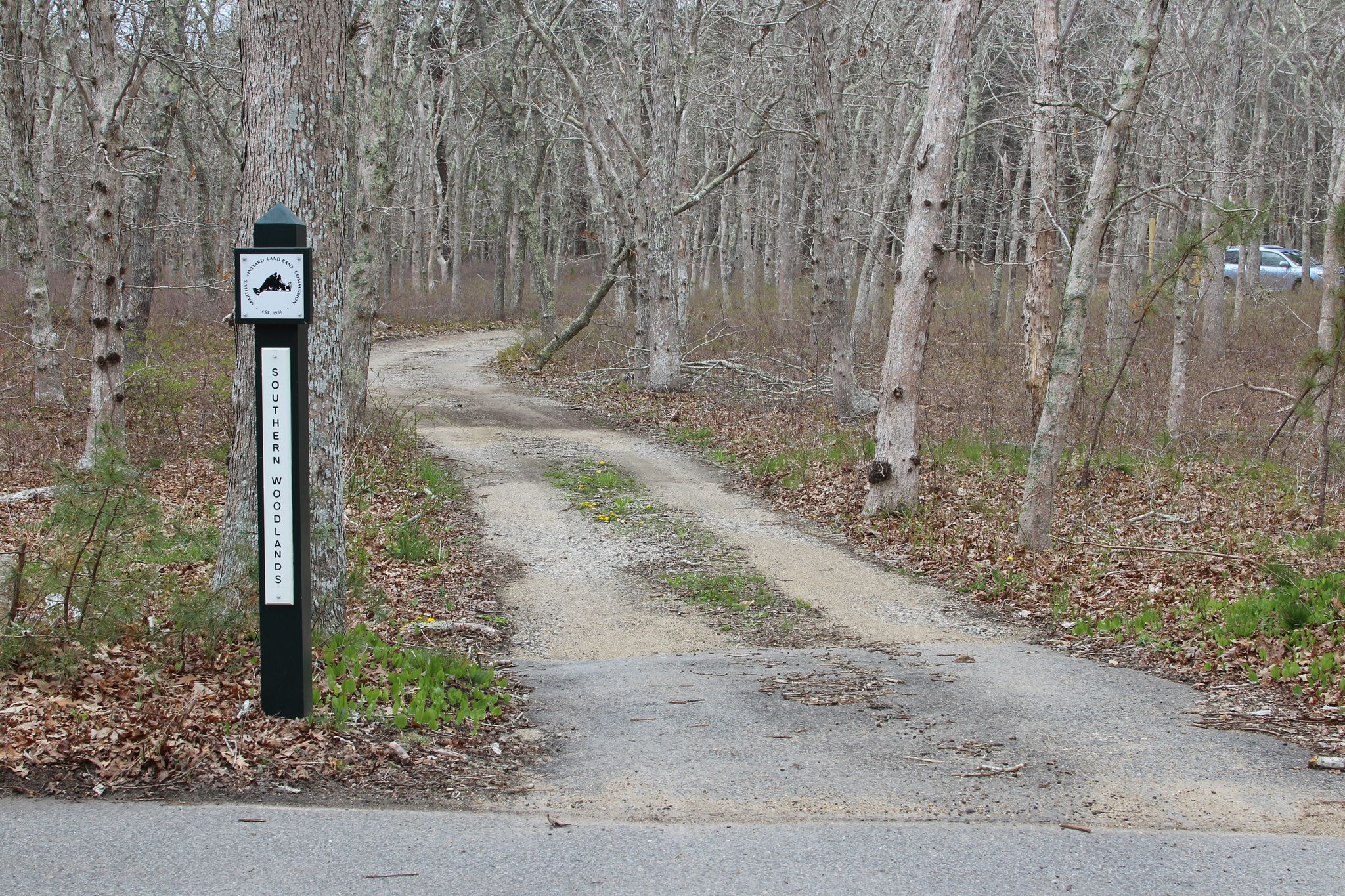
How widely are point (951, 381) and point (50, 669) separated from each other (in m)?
17.7

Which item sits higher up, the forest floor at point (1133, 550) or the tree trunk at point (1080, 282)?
the tree trunk at point (1080, 282)

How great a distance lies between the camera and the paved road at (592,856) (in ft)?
12.7

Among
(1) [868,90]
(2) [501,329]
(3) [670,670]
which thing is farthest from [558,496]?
(2) [501,329]

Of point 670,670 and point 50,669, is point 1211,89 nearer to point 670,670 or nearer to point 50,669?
point 670,670

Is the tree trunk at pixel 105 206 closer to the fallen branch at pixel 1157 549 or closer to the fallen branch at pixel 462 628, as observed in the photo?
the fallen branch at pixel 462 628

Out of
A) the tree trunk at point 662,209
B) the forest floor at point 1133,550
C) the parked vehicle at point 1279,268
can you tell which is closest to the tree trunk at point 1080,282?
the forest floor at point 1133,550

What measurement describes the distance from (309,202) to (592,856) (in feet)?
13.6

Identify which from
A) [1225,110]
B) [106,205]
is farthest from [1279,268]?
[106,205]

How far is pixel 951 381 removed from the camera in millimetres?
20781

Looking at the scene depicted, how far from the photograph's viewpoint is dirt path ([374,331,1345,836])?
15.6 ft

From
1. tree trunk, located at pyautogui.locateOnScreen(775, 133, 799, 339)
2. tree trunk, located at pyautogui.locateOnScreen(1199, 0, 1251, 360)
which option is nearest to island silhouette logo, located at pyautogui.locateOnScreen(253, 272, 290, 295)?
tree trunk, located at pyautogui.locateOnScreen(1199, 0, 1251, 360)

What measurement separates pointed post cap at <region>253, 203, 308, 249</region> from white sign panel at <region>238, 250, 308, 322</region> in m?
0.08

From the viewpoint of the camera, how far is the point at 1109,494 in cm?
1254

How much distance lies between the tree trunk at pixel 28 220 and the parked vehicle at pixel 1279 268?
33285 millimetres
